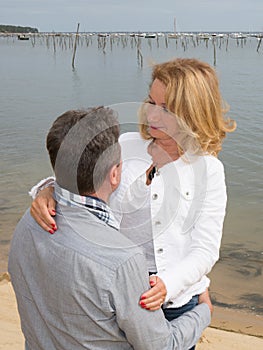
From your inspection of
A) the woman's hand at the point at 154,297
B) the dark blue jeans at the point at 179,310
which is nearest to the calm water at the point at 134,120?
the woman's hand at the point at 154,297

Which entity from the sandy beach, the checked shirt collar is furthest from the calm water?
the sandy beach

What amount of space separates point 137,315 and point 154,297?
8cm

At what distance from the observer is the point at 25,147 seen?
522 inches

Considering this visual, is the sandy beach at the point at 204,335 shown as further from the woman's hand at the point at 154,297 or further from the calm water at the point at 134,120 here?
the woman's hand at the point at 154,297

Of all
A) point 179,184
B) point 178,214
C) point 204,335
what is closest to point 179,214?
point 178,214

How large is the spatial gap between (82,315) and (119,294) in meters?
0.14

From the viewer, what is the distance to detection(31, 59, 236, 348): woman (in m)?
1.94

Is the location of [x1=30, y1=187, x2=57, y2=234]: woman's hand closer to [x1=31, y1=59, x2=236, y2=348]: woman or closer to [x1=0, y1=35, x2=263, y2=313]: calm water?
[x1=31, y1=59, x2=236, y2=348]: woman

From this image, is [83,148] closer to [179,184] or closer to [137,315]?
[137,315]

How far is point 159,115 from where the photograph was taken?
80.5 inches

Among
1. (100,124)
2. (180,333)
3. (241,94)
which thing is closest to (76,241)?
(100,124)

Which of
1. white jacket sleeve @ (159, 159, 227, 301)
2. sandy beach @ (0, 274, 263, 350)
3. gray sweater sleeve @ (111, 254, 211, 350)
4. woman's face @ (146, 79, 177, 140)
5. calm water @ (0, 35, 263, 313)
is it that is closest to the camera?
gray sweater sleeve @ (111, 254, 211, 350)

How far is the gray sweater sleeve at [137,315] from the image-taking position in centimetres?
147

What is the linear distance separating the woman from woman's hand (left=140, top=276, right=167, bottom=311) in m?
0.13
